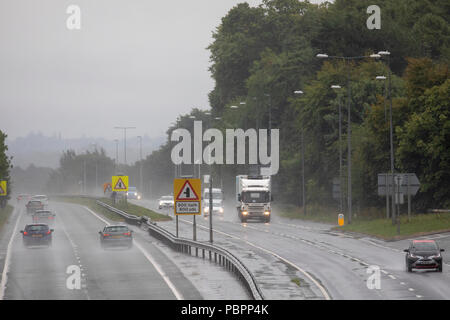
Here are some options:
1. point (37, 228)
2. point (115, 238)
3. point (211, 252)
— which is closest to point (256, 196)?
point (37, 228)

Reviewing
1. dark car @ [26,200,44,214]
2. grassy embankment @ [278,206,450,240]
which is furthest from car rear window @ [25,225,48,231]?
dark car @ [26,200,44,214]

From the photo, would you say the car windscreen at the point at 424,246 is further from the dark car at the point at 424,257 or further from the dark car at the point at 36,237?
the dark car at the point at 36,237

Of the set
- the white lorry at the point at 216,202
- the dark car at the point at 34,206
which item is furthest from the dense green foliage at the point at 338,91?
the dark car at the point at 34,206

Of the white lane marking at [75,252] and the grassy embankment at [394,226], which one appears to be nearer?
the white lane marking at [75,252]

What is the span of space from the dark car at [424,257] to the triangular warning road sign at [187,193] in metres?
12.4

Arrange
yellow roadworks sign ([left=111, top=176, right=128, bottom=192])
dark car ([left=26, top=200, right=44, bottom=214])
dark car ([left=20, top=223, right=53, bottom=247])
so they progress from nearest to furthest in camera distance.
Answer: dark car ([left=20, top=223, right=53, bottom=247]) → yellow roadworks sign ([left=111, top=176, right=128, bottom=192]) → dark car ([left=26, top=200, right=44, bottom=214])

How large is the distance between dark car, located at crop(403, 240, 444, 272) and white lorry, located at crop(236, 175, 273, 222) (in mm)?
37356

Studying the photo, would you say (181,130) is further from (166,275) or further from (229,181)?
(166,275)

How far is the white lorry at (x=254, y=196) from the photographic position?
75.0 metres

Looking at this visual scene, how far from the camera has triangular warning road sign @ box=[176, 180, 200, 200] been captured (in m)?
45.7

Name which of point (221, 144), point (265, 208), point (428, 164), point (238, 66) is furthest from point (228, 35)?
point (428, 164)

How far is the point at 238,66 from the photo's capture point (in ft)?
433

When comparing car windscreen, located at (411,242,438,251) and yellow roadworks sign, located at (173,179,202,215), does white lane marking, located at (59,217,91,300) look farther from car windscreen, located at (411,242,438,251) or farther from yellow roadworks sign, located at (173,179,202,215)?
car windscreen, located at (411,242,438,251)

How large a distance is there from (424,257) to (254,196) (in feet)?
126
